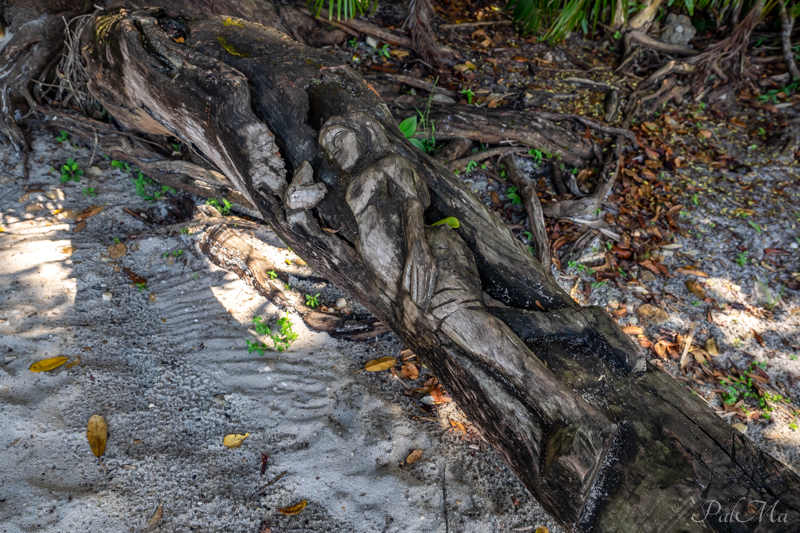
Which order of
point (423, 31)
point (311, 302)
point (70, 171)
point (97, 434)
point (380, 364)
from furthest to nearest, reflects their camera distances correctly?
point (423, 31)
point (70, 171)
point (311, 302)
point (380, 364)
point (97, 434)

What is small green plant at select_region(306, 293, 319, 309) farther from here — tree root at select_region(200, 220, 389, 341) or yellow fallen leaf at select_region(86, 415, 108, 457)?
yellow fallen leaf at select_region(86, 415, 108, 457)

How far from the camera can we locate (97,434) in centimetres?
198

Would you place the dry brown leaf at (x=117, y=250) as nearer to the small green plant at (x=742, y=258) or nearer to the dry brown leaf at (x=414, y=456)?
the dry brown leaf at (x=414, y=456)

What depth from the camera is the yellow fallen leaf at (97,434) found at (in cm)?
193

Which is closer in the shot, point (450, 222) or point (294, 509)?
point (294, 509)

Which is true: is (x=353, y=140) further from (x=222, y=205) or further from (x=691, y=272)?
(x=691, y=272)

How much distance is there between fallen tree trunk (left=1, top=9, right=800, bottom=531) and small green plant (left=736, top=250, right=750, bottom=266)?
189 centimetres

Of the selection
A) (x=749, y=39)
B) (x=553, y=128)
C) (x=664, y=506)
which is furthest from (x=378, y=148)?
(x=749, y=39)

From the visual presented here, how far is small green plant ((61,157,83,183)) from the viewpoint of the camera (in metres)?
3.34

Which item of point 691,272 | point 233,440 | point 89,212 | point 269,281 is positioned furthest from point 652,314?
point 89,212

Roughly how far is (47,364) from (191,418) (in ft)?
2.59

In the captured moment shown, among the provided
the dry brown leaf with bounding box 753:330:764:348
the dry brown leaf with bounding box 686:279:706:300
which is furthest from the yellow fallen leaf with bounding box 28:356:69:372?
the dry brown leaf with bounding box 753:330:764:348

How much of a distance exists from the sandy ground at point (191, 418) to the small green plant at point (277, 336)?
0.05m

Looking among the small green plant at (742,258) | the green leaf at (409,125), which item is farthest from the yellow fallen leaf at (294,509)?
the small green plant at (742,258)
